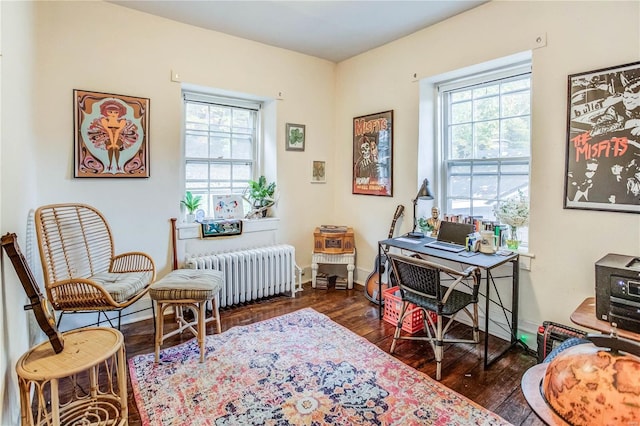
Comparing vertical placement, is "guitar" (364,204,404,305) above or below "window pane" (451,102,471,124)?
below

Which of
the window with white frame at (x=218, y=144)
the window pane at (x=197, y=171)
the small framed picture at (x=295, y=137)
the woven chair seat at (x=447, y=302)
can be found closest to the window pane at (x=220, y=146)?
the window with white frame at (x=218, y=144)

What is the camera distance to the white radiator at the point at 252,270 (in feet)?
10.9

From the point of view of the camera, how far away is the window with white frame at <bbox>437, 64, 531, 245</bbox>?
9.35ft

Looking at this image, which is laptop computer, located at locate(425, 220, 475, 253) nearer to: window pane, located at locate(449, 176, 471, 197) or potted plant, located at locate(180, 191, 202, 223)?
window pane, located at locate(449, 176, 471, 197)

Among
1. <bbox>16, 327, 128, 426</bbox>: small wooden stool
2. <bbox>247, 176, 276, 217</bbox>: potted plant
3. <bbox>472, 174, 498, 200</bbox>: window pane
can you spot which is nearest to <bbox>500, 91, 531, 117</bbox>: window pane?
<bbox>472, 174, 498, 200</bbox>: window pane

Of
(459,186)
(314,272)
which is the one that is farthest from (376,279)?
(459,186)

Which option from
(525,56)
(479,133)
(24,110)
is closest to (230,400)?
(24,110)

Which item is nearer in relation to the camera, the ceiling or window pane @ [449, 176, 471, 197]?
the ceiling

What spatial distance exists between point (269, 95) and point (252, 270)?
75.5 inches

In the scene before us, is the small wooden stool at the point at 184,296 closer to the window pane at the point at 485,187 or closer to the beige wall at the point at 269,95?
the beige wall at the point at 269,95

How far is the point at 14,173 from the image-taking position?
1.80 meters

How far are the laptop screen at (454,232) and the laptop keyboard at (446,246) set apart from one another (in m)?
0.05

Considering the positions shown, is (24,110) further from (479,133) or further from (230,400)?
(479,133)

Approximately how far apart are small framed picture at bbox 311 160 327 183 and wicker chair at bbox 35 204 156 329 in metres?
2.11
